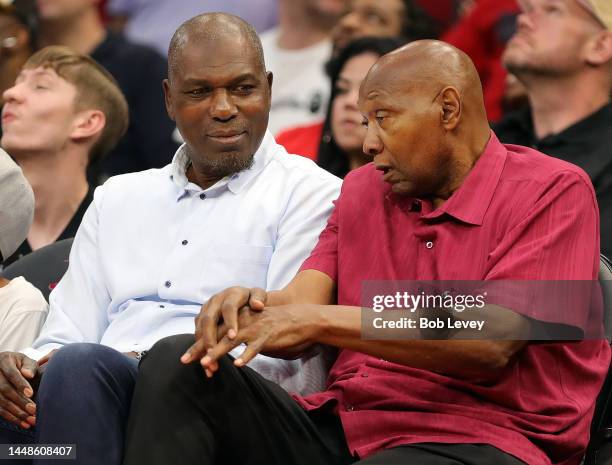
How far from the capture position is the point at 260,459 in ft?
9.20

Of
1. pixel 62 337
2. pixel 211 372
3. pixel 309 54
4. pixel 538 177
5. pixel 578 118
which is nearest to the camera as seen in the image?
pixel 211 372

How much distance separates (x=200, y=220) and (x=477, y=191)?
2.75 ft

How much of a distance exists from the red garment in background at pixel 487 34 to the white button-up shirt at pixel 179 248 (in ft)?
7.87

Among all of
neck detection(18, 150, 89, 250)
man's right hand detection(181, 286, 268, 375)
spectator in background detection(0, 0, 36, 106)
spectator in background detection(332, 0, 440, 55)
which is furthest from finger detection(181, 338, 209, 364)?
spectator in background detection(0, 0, 36, 106)

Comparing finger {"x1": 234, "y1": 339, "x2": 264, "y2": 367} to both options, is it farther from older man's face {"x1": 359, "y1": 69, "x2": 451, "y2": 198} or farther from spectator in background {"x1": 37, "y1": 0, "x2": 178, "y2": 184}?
spectator in background {"x1": 37, "y1": 0, "x2": 178, "y2": 184}

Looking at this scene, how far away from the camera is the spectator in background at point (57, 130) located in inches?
179

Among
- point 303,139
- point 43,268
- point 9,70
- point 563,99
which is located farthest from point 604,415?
point 9,70

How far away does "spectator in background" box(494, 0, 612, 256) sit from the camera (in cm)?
462

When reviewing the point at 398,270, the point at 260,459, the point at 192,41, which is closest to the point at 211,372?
the point at 260,459

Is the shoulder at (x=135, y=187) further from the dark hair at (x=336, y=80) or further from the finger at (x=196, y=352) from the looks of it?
the dark hair at (x=336, y=80)

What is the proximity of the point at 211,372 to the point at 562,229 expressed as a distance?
0.83 meters

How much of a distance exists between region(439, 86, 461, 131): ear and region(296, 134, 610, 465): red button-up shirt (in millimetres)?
118

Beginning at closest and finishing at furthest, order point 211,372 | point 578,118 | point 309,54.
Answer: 1. point 211,372
2. point 578,118
3. point 309,54

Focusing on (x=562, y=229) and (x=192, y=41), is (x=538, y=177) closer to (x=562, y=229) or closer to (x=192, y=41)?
(x=562, y=229)
